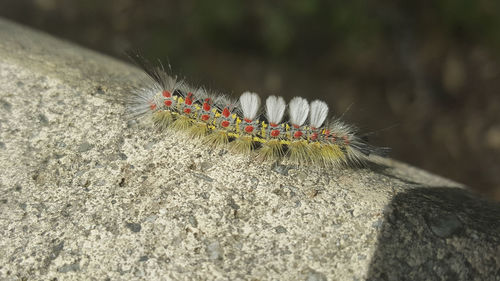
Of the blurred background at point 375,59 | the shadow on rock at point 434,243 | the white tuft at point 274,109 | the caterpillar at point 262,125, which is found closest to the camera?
the shadow on rock at point 434,243

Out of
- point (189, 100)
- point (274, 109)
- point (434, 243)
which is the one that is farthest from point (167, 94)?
point (434, 243)

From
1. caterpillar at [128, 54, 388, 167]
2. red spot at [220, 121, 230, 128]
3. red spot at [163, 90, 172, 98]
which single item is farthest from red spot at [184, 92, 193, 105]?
red spot at [220, 121, 230, 128]

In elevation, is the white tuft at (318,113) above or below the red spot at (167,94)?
above

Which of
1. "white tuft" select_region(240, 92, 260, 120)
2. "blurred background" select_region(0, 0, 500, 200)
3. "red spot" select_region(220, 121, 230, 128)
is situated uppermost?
"blurred background" select_region(0, 0, 500, 200)

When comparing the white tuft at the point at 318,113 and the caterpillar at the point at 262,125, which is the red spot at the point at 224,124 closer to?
the caterpillar at the point at 262,125

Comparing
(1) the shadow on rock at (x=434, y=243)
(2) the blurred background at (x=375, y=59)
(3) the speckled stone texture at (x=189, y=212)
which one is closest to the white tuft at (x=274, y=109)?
(3) the speckled stone texture at (x=189, y=212)

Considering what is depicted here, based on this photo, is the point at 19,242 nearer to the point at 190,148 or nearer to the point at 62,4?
the point at 190,148

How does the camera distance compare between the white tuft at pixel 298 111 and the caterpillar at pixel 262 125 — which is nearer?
the caterpillar at pixel 262 125

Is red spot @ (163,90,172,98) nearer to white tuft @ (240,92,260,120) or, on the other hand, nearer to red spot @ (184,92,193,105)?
red spot @ (184,92,193,105)
